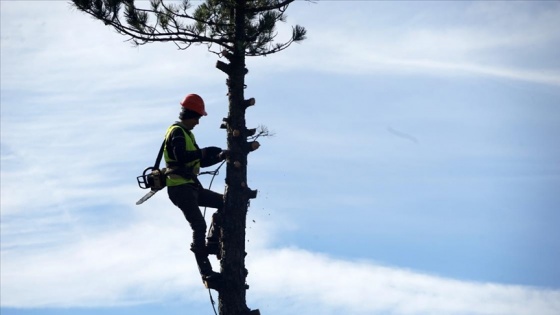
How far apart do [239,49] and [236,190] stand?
6.38ft

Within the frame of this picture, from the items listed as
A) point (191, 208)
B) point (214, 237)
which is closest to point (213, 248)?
point (214, 237)

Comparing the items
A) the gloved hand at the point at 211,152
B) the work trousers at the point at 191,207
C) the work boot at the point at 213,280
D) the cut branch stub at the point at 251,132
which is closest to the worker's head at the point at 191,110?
the gloved hand at the point at 211,152

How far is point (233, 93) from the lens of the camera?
10.6 m

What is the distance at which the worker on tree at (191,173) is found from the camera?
1028 centimetres

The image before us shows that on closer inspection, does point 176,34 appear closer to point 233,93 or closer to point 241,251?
point 233,93

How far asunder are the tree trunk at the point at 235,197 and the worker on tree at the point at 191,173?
188 mm

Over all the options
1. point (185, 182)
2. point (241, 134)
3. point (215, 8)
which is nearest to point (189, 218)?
point (185, 182)

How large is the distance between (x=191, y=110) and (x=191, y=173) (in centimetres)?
86

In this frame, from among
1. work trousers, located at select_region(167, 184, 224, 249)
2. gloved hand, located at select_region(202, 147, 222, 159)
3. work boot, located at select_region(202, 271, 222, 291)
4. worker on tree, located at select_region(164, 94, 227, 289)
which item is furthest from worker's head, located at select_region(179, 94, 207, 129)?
work boot, located at select_region(202, 271, 222, 291)

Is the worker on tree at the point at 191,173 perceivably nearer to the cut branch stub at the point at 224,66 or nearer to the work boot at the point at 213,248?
the work boot at the point at 213,248

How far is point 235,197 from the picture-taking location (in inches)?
417

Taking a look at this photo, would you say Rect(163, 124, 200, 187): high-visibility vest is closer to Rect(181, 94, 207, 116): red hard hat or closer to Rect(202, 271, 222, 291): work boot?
Rect(181, 94, 207, 116): red hard hat

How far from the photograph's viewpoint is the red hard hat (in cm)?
1034

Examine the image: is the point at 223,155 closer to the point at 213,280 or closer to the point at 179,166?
the point at 179,166
